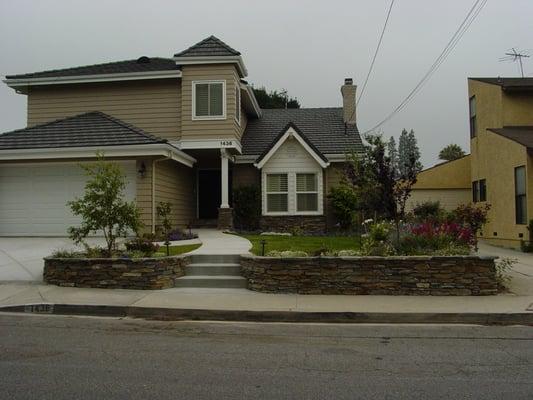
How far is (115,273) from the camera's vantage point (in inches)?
428

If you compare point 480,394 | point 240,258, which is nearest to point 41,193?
point 240,258

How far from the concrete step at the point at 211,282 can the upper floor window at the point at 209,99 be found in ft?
32.0

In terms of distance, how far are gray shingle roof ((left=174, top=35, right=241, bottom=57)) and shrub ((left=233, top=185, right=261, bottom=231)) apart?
5187 millimetres

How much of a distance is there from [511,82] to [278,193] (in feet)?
36.0

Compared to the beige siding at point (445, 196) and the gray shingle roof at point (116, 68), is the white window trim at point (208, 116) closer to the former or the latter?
the gray shingle roof at point (116, 68)

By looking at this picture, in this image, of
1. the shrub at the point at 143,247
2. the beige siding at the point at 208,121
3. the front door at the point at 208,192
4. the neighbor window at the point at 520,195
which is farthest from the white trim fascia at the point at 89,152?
the neighbor window at the point at 520,195

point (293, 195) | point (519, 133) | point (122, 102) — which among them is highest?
point (122, 102)

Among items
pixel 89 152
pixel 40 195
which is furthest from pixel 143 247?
pixel 40 195

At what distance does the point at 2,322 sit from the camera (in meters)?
8.36

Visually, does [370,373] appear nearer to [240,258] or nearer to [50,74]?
[240,258]

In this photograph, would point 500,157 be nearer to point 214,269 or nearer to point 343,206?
point 343,206

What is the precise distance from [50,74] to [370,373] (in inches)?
792

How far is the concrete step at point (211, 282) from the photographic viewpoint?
1093 centimetres

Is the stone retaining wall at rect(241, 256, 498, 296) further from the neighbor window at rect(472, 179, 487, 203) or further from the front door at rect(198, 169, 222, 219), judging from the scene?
the neighbor window at rect(472, 179, 487, 203)
